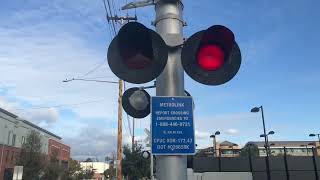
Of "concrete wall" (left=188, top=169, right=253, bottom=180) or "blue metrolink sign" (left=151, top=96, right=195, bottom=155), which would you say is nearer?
"blue metrolink sign" (left=151, top=96, right=195, bottom=155)

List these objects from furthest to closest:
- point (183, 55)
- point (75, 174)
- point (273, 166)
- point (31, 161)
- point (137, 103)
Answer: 1. point (75, 174)
2. point (31, 161)
3. point (273, 166)
4. point (137, 103)
5. point (183, 55)

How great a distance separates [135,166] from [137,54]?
3193 centimetres

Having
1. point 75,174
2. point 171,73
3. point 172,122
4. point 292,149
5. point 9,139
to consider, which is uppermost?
point 9,139

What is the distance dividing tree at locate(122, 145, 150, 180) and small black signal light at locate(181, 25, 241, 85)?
2985 cm

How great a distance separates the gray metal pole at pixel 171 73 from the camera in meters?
3.47

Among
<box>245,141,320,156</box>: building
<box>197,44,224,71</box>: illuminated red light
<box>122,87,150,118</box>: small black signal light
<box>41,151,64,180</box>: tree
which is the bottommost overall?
<box>122,87,150,118</box>: small black signal light

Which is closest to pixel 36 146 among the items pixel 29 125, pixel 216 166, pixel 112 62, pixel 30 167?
pixel 30 167

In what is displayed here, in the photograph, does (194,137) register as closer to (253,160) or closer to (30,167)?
(253,160)

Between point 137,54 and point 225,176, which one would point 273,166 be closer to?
point 225,176

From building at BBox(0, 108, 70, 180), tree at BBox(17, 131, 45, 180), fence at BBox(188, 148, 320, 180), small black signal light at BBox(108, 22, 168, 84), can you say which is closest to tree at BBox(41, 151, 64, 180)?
tree at BBox(17, 131, 45, 180)

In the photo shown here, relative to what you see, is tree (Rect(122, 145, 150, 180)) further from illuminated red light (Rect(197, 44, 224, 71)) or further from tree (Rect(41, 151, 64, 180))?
illuminated red light (Rect(197, 44, 224, 71))

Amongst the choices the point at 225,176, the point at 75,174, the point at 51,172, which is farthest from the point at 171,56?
the point at 75,174

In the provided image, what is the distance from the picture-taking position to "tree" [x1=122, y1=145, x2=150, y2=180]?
33.8 m

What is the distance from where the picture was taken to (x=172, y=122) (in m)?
3.74
